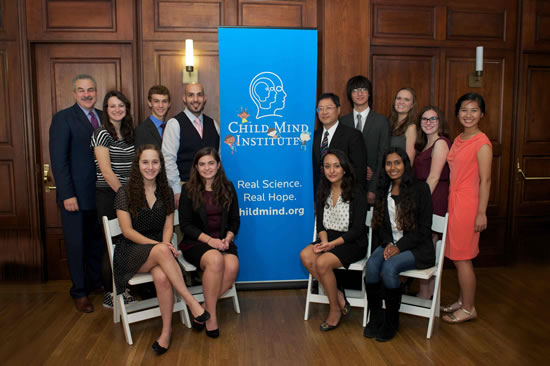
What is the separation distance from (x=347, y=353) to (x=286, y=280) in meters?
1.19

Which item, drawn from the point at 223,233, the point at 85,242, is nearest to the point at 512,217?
the point at 223,233

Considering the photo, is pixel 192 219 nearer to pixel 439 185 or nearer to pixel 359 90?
pixel 359 90

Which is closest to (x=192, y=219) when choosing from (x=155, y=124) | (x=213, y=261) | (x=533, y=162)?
(x=213, y=261)

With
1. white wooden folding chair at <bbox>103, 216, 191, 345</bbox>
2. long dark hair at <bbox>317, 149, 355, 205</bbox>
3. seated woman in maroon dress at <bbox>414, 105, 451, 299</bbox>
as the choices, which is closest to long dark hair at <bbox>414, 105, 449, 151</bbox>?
seated woman in maroon dress at <bbox>414, 105, 451, 299</bbox>

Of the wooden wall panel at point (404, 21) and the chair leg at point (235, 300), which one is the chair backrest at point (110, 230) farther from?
the wooden wall panel at point (404, 21)

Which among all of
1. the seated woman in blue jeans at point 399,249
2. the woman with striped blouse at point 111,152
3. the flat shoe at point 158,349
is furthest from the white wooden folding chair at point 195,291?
the seated woman in blue jeans at point 399,249

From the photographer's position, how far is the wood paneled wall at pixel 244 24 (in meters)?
3.99

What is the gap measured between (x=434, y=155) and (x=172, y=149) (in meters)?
2.03

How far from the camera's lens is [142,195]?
3037mm

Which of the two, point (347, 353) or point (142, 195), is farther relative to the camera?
point (142, 195)

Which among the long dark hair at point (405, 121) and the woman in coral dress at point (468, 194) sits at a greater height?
the long dark hair at point (405, 121)

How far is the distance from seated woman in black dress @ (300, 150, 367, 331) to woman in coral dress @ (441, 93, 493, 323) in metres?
0.65

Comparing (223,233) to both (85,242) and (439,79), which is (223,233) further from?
(439,79)

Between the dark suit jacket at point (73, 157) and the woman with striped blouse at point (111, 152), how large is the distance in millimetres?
143
